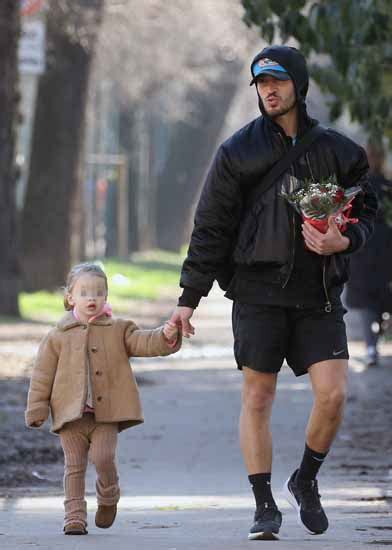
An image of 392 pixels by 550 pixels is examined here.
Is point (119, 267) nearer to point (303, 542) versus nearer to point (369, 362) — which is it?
point (369, 362)

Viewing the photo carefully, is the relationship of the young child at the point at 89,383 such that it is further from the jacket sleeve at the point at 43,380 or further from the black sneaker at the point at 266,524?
the black sneaker at the point at 266,524

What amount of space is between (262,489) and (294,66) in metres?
1.65

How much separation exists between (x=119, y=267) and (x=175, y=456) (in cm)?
2729

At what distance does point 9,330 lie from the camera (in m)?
18.8

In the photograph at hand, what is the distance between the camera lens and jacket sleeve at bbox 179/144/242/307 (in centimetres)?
655

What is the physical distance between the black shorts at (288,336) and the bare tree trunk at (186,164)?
37572 millimetres

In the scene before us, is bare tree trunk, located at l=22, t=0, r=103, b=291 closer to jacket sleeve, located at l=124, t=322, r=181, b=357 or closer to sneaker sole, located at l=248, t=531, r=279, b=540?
jacket sleeve, located at l=124, t=322, r=181, b=357

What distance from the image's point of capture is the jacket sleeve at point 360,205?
6566 mm

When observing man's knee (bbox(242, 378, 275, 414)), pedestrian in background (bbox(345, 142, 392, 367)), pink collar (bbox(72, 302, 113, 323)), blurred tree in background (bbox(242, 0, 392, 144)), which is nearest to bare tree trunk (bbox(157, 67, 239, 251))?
pedestrian in background (bbox(345, 142, 392, 367))

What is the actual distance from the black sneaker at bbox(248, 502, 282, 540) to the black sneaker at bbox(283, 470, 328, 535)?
0.43ft

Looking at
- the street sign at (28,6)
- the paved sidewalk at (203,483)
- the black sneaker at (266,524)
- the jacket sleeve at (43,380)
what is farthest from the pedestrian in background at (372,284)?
the black sneaker at (266,524)

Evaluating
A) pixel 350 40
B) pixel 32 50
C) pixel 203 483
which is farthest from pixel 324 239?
pixel 32 50

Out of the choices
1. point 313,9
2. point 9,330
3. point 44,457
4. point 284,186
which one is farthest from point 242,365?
point 9,330

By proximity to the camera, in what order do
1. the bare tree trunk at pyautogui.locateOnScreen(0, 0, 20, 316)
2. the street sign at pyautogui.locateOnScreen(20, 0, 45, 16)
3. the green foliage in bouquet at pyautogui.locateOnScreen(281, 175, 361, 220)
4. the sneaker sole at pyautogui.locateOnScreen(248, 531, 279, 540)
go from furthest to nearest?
the street sign at pyautogui.locateOnScreen(20, 0, 45, 16) < the bare tree trunk at pyautogui.locateOnScreen(0, 0, 20, 316) < the sneaker sole at pyautogui.locateOnScreen(248, 531, 279, 540) < the green foliage in bouquet at pyautogui.locateOnScreen(281, 175, 361, 220)
